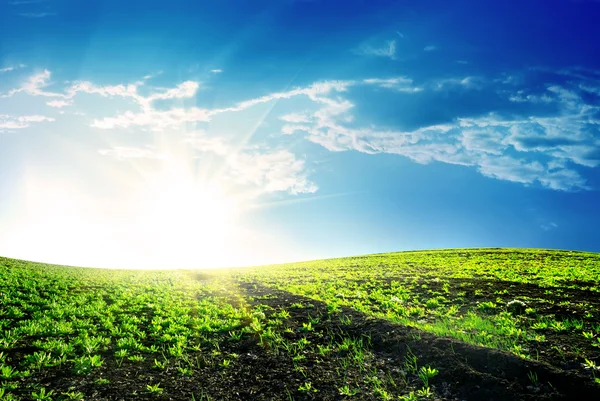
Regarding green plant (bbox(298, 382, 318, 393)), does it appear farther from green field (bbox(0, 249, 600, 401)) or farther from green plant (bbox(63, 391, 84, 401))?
green plant (bbox(63, 391, 84, 401))

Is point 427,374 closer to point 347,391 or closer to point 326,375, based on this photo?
point 347,391

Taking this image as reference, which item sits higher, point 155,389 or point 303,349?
point 303,349

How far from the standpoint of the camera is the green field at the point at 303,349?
8.65 metres

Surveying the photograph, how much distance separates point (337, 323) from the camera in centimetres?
1411

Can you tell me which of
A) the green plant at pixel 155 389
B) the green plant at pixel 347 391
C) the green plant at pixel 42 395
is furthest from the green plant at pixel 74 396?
the green plant at pixel 347 391

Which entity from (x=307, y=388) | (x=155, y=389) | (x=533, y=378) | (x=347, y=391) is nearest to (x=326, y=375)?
(x=307, y=388)

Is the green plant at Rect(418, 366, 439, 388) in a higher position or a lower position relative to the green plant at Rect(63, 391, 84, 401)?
higher

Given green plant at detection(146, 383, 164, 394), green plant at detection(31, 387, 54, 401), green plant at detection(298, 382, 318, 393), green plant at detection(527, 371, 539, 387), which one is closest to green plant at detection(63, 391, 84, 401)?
green plant at detection(31, 387, 54, 401)

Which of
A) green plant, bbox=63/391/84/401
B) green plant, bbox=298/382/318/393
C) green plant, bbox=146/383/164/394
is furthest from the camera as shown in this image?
green plant, bbox=146/383/164/394

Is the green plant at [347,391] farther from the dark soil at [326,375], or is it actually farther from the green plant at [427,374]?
the green plant at [427,374]

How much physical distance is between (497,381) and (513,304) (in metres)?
9.62

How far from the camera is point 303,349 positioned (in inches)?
464

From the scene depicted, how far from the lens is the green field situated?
865 cm

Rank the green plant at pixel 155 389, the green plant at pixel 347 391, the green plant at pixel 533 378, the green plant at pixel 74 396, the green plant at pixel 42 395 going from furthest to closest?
the green plant at pixel 155 389 < the green plant at pixel 347 391 < the green plant at pixel 74 396 < the green plant at pixel 42 395 < the green plant at pixel 533 378
